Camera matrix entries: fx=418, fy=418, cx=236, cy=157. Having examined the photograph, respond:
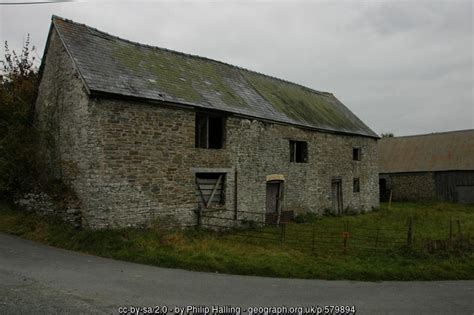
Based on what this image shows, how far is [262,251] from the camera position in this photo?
460 inches

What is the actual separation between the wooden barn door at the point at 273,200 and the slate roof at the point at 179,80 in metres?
3.00

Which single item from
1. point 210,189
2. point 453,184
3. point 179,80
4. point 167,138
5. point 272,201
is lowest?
point 272,201

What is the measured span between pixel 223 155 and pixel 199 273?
7.18 meters

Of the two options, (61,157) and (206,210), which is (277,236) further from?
(61,157)

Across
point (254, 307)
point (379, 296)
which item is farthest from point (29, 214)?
point (379, 296)

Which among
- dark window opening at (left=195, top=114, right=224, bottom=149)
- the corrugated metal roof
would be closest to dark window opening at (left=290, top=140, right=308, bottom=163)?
dark window opening at (left=195, top=114, right=224, bottom=149)

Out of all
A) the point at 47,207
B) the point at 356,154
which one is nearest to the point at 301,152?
the point at 356,154

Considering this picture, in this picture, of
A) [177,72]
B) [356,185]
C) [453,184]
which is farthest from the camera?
[453,184]

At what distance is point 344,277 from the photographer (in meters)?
9.68

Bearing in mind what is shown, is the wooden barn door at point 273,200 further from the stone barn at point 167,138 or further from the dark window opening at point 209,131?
the dark window opening at point 209,131

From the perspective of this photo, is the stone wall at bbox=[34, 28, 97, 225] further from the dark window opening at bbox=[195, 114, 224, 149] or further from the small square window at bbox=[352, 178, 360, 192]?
the small square window at bbox=[352, 178, 360, 192]

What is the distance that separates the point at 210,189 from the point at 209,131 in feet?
8.60

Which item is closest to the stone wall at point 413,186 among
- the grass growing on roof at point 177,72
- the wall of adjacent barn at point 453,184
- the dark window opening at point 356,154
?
the wall of adjacent barn at point 453,184

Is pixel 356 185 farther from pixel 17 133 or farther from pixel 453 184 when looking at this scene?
pixel 17 133
